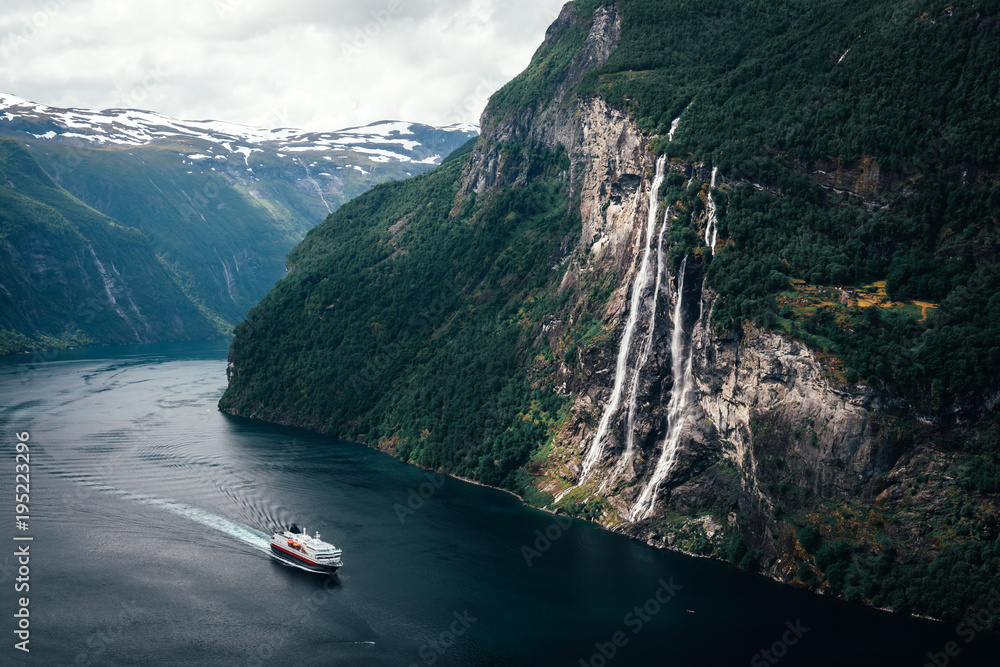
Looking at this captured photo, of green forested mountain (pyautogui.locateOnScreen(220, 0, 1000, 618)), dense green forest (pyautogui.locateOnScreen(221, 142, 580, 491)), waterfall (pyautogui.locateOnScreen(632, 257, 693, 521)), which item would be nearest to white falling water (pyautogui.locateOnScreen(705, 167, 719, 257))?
green forested mountain (pyautogui.locateOnScreen(220, 0, 1000, 618))

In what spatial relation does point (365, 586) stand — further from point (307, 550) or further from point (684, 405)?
point (684, 405)

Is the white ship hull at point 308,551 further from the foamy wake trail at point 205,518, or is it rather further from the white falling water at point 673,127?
the white falling water at point 673,127

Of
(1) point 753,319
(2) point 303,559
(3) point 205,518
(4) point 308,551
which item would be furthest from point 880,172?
(3) point 205,518

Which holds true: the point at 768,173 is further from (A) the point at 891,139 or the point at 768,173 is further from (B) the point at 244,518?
(B) the point at 244,518

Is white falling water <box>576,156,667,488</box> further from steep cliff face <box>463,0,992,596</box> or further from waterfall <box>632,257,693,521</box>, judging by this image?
waterfall <box>632,257,693,521</box>

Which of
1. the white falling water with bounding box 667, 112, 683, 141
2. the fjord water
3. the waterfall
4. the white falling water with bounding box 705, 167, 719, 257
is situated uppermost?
the white falling water with bounding box 667, 112, 683, 141
